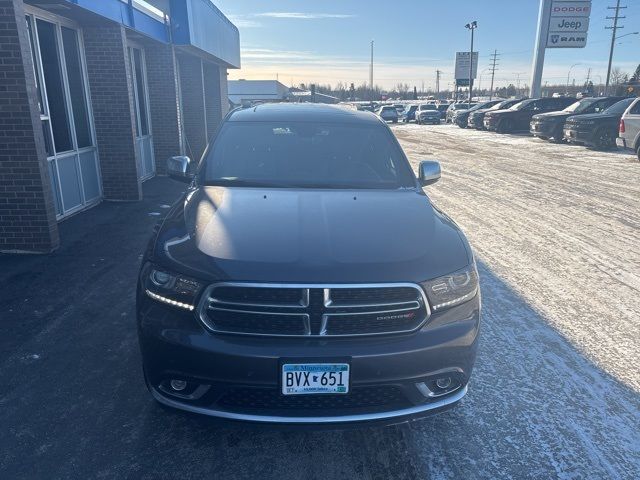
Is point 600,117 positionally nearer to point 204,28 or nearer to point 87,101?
point 204,28

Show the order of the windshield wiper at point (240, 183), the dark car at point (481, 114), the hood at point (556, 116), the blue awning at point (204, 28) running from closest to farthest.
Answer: the windshield wiper at point (240, 183) → the blue awning at point (204, 28) → the hood at point (556, 116) → the dark car at point (481, 114)

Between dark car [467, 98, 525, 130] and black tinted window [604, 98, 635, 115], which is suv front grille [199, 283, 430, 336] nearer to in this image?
black tinted window [604, 98, 635, 115]

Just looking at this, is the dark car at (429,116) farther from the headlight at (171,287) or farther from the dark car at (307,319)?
the headlight at (171,287)

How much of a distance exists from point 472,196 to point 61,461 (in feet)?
28.8

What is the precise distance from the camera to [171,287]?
2.55 m

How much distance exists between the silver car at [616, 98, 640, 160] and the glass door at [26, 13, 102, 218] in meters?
14.4

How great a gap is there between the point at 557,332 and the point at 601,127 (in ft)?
54.3

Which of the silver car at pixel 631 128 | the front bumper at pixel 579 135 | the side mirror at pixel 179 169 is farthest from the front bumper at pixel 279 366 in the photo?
the front bumper at pixel 579 135

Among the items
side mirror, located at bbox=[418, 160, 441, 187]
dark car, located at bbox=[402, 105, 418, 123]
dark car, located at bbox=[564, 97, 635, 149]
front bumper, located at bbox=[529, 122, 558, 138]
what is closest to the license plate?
side mirror, located at bbox=[418, 160, 441, 187]

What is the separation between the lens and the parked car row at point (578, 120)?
48.1 feet

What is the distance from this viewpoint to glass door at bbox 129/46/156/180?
11.3 m

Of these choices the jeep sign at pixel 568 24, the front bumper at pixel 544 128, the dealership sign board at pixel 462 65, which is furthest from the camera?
the dealership sign board at pixel 462 65

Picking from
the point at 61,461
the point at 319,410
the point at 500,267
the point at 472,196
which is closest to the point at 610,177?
the point at 472,196

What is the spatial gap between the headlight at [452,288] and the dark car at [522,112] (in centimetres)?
2535
